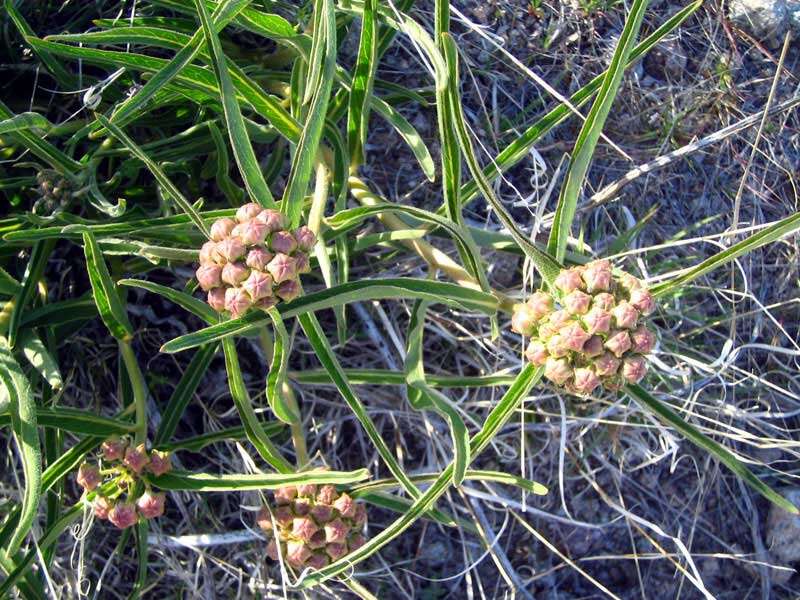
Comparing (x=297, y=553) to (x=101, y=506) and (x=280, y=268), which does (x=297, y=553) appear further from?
(x=280, y=268)

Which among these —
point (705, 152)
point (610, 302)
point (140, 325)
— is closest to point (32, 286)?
point (140, 325)

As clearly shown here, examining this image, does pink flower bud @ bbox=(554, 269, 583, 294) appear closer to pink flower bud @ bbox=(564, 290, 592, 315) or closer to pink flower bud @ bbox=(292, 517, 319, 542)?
pink flower bud @ bbox=(564, 290, 592, 315)

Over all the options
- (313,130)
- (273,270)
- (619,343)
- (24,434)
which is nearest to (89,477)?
(24,434)

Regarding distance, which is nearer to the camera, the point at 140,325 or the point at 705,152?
the point at 140,325

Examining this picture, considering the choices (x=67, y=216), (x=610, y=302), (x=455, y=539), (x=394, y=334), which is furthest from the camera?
(x=455, y=539)

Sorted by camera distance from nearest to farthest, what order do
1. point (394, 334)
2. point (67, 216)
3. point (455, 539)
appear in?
point (67, 216)
point (394, 334)
point (455, 539)

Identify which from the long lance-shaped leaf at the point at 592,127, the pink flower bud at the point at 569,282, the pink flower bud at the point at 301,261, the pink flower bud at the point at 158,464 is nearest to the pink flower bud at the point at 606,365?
the pink flower bud at the point at 569,282

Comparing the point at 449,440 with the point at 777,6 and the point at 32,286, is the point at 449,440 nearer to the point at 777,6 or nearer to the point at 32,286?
the point at 32,286
